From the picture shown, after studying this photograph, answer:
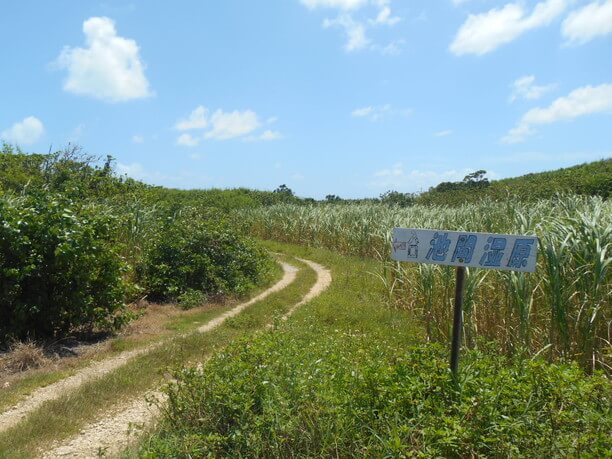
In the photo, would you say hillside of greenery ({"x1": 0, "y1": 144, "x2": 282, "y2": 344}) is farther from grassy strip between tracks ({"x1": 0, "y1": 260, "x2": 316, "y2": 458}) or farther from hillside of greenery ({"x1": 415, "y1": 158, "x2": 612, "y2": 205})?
hillside of greenery ({"x1": 415, "y1": 158, "x2": 612, "y2": 205})

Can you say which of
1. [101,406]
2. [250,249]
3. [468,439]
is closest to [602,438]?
[468,439]

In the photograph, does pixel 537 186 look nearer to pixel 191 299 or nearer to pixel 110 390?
pixel 191 299

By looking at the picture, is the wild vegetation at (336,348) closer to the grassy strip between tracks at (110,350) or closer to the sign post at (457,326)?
the sign post at (457,326)

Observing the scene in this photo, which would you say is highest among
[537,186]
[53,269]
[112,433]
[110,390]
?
[537,186]

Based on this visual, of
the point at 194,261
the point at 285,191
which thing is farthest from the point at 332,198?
the point at 194,261

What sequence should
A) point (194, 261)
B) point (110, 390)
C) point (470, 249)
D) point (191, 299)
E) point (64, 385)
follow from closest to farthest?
1. point (470, 249)
2. point (110, 390)
3. point (64, 385)
4. point (191, 299)
5. point (194, 261)

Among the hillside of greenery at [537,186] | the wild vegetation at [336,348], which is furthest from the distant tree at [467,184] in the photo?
the wild vegetation at [336,348]

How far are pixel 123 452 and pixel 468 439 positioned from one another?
2626 millimetres

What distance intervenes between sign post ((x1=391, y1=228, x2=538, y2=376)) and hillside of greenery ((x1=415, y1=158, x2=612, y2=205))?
12.3 metres

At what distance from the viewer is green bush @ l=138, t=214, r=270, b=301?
11000mm

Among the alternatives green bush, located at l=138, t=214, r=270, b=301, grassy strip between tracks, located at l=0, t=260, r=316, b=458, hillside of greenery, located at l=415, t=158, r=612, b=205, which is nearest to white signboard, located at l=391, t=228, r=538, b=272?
grassy strip between tracks, located at l=0, t=260, r=316, b=458

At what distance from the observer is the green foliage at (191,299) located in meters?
10.3

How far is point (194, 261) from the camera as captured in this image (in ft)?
37.1

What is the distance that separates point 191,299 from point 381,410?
7.50 m
